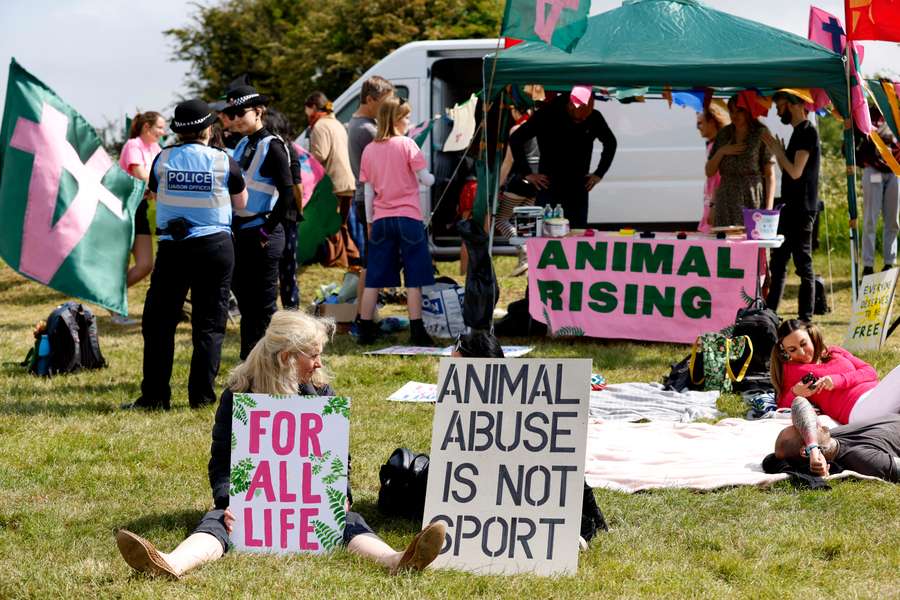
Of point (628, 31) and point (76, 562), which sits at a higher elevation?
point (628, 31)

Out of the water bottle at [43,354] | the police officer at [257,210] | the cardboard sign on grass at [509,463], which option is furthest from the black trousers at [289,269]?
the cardboard sign on grass at [509,463]

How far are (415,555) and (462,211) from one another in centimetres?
948

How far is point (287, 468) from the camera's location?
4.54m

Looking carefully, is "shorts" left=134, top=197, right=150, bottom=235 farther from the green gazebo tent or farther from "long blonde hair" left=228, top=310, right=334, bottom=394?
"long blonde hair" left=228, top=310, right=334, bottom=394

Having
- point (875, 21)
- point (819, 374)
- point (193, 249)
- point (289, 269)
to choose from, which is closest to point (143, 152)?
point (289, 269)

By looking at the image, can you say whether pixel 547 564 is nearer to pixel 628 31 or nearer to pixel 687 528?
pixel 687 528

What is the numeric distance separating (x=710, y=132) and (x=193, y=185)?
5.74 meters

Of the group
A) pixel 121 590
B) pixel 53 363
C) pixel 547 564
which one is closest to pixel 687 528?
pixel 547 564

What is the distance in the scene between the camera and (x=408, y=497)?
202 inches

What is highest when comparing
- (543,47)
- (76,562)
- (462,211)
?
(543,47)

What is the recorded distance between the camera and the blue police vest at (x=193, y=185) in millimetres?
7012

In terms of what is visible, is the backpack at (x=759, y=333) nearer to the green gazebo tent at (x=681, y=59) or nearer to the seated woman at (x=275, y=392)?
Result: the green gazebo tent at (x=681, y=59)

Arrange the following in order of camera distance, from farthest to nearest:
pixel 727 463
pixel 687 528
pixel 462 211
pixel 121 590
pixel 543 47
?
pixel 462 211 → pixel 543 47 → pixel 727 463 → pixel 687 528 → pixel 121 590

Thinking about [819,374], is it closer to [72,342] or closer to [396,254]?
[396,254]
